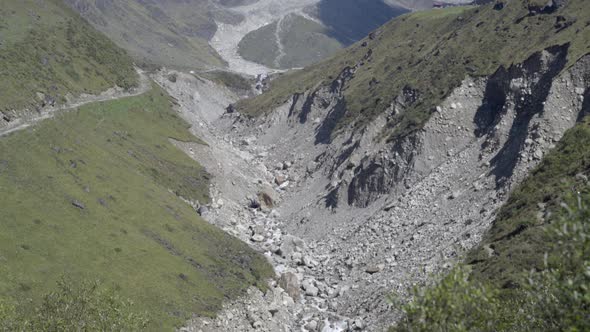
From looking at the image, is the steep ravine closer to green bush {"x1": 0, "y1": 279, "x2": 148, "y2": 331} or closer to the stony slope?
the stony slope

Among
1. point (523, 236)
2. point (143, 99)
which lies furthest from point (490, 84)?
point (143, 99)

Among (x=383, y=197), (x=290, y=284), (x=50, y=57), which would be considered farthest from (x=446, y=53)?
(x=50, y=57)

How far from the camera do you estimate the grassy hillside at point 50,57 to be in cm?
9712

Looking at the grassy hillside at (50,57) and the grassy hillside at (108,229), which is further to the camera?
the grassy hillside at (50,57)

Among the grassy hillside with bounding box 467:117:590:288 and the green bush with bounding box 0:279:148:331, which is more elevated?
the grassy hillside with bounding box 467:117:590:288

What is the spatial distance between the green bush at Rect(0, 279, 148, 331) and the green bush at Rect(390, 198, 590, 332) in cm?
1891

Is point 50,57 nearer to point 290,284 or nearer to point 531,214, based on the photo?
point 290,284

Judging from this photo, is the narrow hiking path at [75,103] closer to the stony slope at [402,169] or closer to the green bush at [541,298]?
the stony slope at [402,169]

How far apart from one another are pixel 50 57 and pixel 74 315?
3997 inches

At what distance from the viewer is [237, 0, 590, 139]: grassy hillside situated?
290ft

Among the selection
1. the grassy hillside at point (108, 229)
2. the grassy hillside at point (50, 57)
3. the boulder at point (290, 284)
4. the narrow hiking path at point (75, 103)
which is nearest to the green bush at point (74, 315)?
the grassy hillside at point (108, 229)

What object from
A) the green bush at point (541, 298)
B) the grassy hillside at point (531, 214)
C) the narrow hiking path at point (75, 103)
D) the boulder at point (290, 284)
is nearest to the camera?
the green bush at point (541, 298)

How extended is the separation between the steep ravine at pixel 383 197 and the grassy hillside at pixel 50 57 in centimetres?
3108

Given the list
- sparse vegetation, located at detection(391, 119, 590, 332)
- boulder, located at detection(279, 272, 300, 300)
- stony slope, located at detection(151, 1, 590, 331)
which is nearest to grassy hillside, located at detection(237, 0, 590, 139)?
stony slope, located at detection(151, 1, 590, 331)
